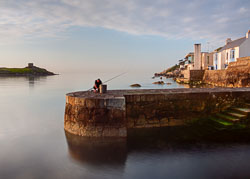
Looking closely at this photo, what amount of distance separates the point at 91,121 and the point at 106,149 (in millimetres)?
1342

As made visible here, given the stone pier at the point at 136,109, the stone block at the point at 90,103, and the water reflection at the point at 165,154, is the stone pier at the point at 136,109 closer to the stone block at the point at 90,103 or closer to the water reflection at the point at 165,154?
the stone block at the point at 90,103

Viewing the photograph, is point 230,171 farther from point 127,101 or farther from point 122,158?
point 127,101

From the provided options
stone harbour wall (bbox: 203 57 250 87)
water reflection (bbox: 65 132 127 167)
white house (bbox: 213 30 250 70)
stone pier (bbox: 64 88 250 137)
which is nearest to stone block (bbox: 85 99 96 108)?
stone pier (bbox: 64 88 250 137)

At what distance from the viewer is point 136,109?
9.91 m

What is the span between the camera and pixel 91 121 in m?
8.61

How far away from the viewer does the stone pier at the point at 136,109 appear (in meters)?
8.57

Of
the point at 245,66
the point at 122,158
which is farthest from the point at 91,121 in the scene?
the point at 245,66

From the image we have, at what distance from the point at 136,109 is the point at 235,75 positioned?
2545cm

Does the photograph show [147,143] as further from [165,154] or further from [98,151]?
→ [98,151]

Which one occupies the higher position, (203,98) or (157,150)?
(203,98)

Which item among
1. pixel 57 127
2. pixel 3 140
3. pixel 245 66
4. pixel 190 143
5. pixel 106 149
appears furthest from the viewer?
pixel 245 66

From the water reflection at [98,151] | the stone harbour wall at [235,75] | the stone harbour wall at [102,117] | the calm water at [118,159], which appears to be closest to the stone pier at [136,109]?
the stone harbour wall at [102,117]

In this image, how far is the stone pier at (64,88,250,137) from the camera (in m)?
8.57

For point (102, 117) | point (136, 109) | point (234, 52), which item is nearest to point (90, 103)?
point (102, 117)
